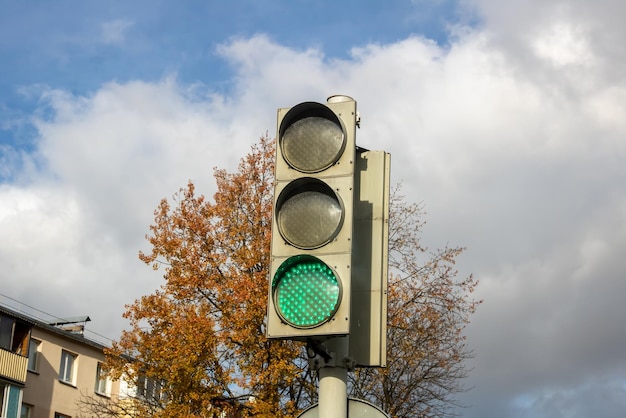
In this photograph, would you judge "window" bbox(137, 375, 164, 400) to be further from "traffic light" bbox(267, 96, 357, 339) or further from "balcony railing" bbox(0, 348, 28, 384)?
"traffic light" bbox(267, 96, 357, 339)

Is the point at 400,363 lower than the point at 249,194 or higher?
lower

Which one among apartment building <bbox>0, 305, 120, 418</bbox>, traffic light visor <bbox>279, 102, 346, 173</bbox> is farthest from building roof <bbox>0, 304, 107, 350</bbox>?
traffic light visor <bbox>279, 102, 346, 173</bbox>

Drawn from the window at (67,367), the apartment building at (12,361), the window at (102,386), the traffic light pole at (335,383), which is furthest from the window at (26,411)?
the traffic light pole at (335,383)

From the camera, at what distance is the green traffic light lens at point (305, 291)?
4.01 metres

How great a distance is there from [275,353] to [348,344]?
17.8 meters

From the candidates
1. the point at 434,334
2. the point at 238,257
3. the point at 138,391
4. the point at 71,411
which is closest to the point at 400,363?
the point at 434,334

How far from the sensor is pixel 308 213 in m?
4.26

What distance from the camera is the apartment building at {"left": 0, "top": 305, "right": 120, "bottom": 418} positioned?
40.1m

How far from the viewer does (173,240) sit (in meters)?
24.0

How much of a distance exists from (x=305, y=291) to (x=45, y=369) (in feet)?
140

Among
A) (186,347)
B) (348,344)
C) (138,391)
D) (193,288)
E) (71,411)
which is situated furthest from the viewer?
(71,411)

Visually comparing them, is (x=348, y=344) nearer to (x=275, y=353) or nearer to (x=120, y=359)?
(x=275, y=353)

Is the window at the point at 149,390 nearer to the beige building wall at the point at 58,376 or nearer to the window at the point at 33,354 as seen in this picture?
the beige building wall at the point at 58,376

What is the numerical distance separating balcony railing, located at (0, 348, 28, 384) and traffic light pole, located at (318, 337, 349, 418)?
37799 mm
